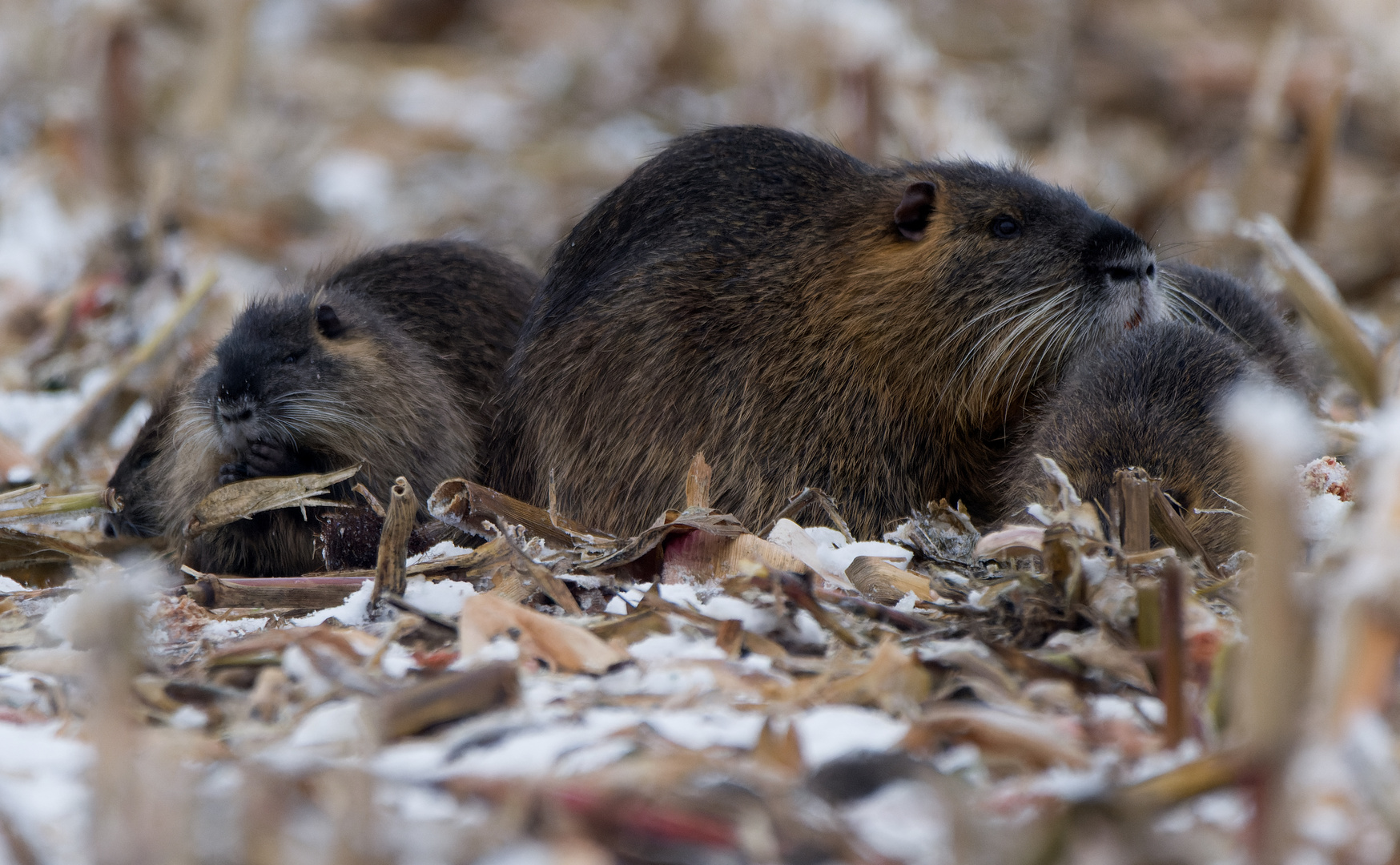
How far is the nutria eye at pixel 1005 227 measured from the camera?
10.6 ft

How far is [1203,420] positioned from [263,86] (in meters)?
7.50

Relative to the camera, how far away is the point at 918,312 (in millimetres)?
3223


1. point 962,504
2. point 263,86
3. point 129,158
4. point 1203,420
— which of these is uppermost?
point 263,86

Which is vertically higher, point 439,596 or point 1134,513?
point 1134,513

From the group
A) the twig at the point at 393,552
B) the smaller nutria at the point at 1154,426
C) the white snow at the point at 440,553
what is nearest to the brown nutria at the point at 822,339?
the smaller nutria at the point at 1154,426

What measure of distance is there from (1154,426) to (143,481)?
7.92ft

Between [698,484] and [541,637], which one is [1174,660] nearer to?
[541,637]

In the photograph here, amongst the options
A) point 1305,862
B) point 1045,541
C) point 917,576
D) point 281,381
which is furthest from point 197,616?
point 1305,862

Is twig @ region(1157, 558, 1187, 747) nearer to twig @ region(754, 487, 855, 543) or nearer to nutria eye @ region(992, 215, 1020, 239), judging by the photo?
twig @ region(754, 487, 855, 543)

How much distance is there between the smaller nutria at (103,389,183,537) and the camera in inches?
142

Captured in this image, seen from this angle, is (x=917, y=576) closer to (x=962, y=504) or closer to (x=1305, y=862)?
(x=962, y=504)

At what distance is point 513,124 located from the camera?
29.9ft

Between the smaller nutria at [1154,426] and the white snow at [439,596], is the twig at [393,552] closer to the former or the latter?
the white snow at [439,596]

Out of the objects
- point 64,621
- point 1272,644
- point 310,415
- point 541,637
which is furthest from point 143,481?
point 1272,644
